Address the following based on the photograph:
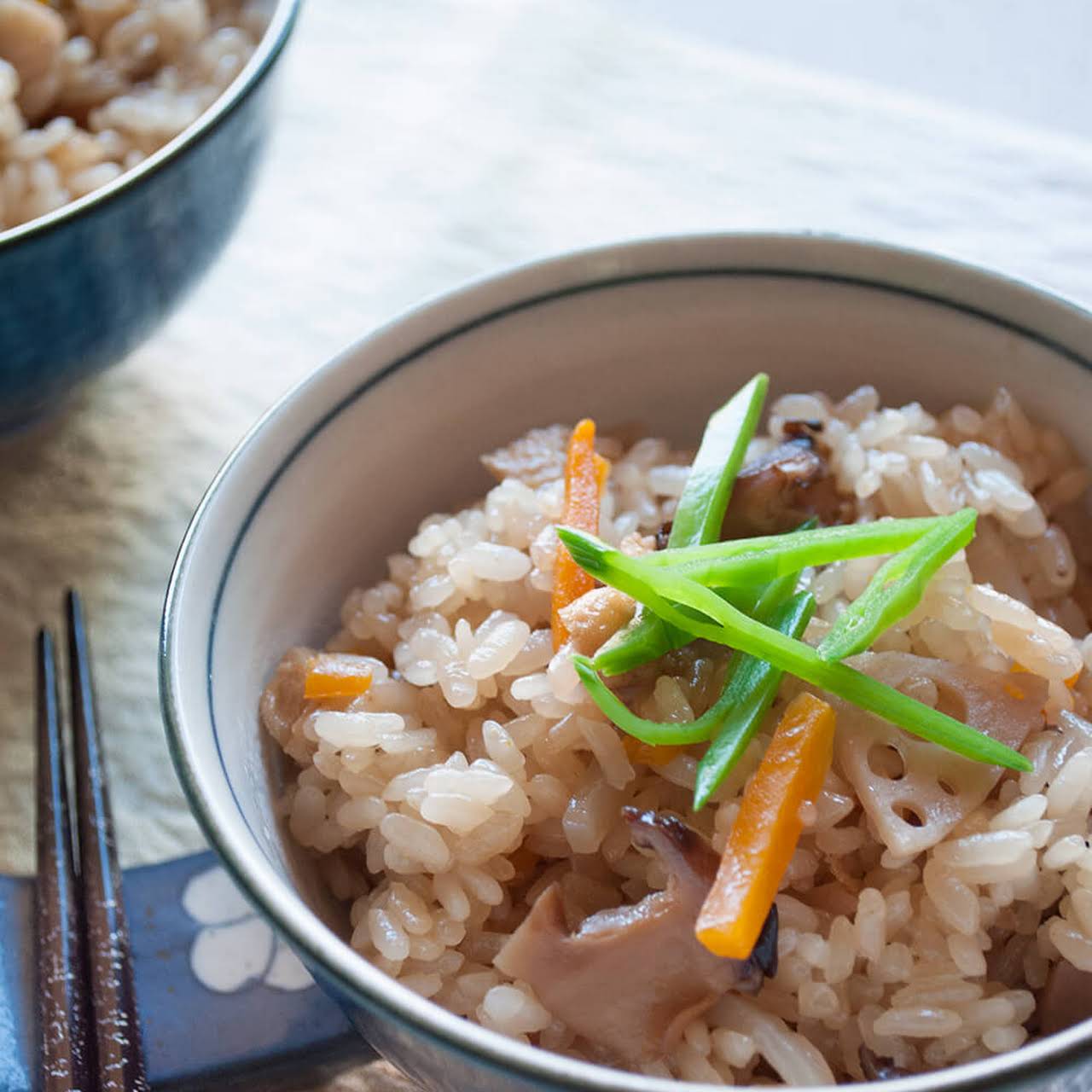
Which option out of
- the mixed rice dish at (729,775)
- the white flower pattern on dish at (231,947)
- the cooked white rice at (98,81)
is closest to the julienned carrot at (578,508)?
the mixed rice dish at (729,775)

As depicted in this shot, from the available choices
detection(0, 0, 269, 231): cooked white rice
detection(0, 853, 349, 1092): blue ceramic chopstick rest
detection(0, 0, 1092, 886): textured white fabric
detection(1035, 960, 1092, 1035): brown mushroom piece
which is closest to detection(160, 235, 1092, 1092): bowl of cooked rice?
detection(1035, 960, 1092, 1035): brown mushroom piece

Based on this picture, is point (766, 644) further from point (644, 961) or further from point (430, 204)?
point (430, 204)

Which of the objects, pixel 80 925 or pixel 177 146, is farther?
pixel 177 146

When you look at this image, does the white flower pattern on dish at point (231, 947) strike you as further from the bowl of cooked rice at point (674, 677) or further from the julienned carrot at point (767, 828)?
the julienned carrot at point (767, 828)

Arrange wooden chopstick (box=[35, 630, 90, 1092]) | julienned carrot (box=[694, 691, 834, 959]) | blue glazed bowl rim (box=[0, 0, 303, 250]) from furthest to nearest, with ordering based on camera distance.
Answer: blue glazed bowl rim (box=[0, 0, 303, 250])
wooden chopstick (box=[35, 630, 90, 1092])
julienned carrot (box=[694, 691, 834, 959])

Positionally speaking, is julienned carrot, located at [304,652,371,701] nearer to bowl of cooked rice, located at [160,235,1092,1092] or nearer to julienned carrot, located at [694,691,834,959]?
bowl of cooked rice, located at [160,235,1092,1092]

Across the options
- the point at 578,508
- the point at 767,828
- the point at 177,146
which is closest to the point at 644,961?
the point at 767,828
